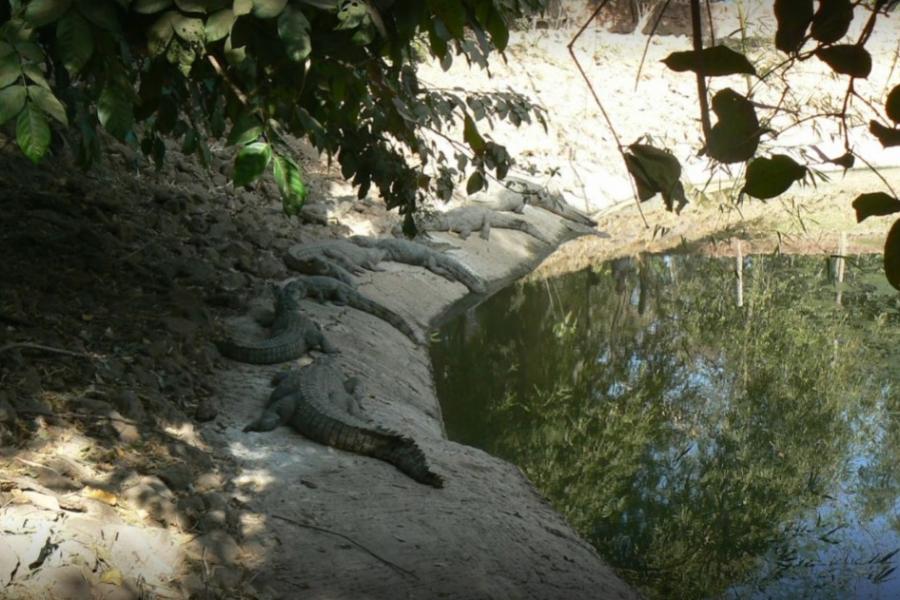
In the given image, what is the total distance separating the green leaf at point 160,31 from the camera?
1971 millimetres

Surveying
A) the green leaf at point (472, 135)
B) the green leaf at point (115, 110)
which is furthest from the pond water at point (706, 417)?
the green leaf at point (115, 110)

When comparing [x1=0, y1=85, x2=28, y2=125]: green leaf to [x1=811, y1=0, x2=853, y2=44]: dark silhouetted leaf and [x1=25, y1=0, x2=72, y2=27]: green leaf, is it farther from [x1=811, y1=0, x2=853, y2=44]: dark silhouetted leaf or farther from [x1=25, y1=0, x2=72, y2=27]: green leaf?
[x1=811, y1=0, x2=853, y2=44]: dark silhouetted leaf

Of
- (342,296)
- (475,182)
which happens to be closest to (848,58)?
(475,182)

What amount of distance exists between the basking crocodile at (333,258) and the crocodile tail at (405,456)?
3858mm

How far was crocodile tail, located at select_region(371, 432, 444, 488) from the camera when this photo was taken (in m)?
5.24

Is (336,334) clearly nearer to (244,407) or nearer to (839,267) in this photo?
(244,407)

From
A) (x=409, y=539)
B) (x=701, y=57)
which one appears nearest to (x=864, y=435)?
(x=409, y=539)

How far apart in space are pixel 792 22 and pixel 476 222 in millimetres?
12384

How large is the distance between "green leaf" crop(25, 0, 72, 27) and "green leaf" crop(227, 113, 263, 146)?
358mm

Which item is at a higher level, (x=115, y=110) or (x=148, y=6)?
(x=148, y=6)

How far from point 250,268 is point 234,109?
6184 millimetres

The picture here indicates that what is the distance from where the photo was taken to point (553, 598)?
4242 millimetres

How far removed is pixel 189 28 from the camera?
76.7 inches

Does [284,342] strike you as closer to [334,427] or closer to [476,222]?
[334,427]
